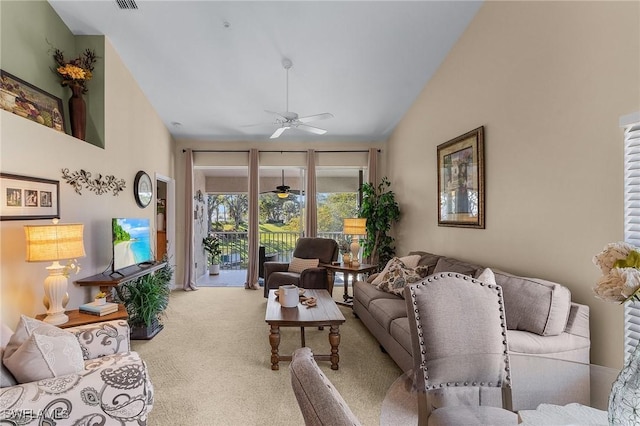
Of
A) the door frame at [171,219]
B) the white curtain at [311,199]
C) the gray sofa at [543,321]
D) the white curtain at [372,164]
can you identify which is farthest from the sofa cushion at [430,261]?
the door frame at [171,219]

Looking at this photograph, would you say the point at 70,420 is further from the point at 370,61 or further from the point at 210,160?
the point at 210,160

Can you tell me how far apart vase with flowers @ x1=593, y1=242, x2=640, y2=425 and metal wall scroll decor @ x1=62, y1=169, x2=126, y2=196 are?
3.96 metres

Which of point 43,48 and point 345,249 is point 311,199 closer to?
point 345,249

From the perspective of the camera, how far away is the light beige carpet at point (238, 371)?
2.20 m

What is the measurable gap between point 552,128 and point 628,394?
1964 millimetres

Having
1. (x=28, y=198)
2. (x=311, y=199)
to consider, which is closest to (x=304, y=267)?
(x=311, y=199)

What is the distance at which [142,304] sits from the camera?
3551 mm

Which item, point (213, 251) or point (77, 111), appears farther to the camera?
point (213, 251)

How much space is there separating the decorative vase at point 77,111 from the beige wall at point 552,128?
4.09 meters

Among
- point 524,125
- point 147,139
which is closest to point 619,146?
point 524,125

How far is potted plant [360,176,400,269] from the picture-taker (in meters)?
5.42

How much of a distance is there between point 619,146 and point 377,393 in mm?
2269

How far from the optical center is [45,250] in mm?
2369

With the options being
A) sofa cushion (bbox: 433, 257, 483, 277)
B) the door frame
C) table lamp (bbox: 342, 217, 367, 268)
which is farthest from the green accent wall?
sofa cushion (bbox: 433, 257, 483, 277)
